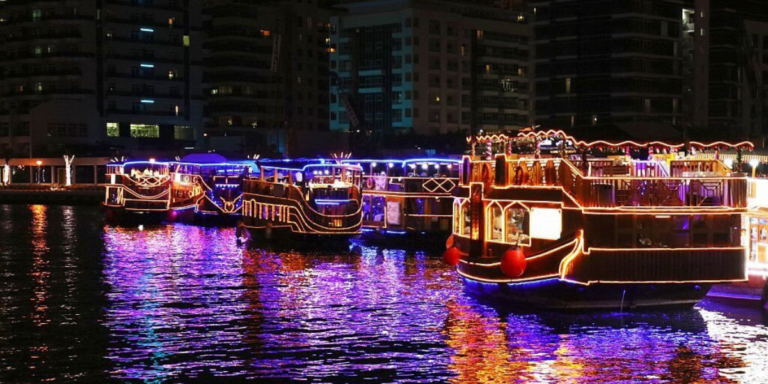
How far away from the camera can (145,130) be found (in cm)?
16588

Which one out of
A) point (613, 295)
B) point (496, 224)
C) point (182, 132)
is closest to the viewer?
point (613, 295)

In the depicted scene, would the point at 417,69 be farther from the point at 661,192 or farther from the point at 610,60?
the point at 661,192

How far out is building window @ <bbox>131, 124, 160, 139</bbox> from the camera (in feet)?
540

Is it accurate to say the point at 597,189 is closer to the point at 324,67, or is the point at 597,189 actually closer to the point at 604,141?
the point at 604,141

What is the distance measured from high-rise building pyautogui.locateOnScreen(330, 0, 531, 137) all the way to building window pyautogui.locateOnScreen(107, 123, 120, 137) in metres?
32.7

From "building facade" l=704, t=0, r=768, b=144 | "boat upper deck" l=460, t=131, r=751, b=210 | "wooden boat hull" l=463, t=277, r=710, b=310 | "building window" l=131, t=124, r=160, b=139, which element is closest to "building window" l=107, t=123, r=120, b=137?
"building window" l=131, t=124, r=160, b=139

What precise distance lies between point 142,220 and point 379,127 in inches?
2646

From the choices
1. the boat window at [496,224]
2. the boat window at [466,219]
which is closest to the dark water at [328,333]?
the boat window at [466,219]

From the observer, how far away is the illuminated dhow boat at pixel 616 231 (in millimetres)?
36281

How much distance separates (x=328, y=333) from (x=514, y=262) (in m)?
7.23

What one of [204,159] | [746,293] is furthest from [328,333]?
[204,159]

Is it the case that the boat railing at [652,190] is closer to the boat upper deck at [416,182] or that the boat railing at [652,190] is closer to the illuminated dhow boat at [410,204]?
the boat upper deck at [416,182]

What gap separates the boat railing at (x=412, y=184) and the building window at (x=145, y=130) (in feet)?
319

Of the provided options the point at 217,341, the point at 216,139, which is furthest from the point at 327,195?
the point at 216,139
